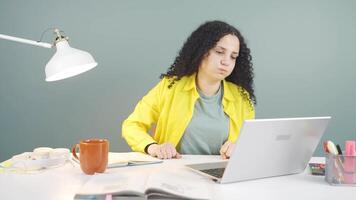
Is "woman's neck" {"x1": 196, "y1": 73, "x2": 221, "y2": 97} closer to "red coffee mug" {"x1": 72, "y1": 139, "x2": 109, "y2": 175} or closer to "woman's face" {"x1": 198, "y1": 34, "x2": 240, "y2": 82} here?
"woman's face" {"x1": 198, "y1": 34, "x2": 240, "y2": 82}

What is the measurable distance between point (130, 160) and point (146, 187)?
46 cm

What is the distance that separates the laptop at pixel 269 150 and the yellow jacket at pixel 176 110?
0.54 metres

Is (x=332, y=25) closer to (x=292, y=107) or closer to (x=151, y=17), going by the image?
(x=292, y=107)

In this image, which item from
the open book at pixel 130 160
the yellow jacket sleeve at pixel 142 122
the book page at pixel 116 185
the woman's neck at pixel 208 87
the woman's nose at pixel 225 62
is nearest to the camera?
the book page at pixel 116 185

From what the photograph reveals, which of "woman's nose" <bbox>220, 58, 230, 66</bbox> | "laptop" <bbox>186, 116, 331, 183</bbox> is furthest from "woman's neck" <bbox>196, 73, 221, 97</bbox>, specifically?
Result: "laptop" <bbox>186, 116, 331, 183</bbox>

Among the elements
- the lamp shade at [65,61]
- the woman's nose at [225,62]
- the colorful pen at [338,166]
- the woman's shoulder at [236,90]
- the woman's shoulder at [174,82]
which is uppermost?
the lamp shade at [65,61]

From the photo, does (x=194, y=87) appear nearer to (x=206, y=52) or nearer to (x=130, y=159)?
(x=206, y=52)

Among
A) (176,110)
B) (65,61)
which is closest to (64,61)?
(65,61)

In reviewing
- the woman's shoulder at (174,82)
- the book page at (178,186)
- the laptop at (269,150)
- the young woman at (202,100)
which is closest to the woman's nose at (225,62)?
the young woman at (202,100)

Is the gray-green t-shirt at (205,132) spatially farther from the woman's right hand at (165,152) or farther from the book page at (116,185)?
the book page at (116,185)

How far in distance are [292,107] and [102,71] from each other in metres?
1.13

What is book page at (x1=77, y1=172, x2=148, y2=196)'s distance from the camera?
918 mm

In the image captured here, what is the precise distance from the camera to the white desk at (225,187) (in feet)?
3.31

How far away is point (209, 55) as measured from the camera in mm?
1858
